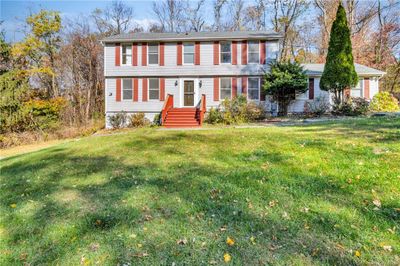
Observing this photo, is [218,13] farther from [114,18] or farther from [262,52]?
[262,52]

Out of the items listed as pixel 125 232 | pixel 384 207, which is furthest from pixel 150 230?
pixel 384 207

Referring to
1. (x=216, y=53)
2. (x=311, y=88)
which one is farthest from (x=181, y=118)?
(x=311, y=88)

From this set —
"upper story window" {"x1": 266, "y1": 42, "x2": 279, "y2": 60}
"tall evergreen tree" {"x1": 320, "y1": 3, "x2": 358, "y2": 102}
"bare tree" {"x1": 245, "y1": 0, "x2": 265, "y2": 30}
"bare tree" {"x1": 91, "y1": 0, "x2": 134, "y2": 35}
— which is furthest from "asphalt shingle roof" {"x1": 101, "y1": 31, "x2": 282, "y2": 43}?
"bare tree" {"x1": 245, "y1": 0, "x2": 265, "y2": 30}

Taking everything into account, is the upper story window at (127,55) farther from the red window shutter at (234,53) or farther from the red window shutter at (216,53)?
the red window shutter at (234,53)

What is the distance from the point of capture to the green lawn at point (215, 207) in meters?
3.01

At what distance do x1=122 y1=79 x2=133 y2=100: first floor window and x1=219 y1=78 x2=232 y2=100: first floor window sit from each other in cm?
583

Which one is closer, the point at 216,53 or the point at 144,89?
the point at 216,53

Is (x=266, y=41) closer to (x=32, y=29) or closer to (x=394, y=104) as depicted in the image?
(x=394, y=104)

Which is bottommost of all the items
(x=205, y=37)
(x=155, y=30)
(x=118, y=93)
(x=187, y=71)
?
(x=118, y=93)

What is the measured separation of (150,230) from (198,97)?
1552 centimetres

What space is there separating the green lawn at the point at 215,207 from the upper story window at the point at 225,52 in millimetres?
12452

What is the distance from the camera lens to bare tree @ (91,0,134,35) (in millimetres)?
30062

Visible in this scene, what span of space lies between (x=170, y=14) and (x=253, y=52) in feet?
60.8

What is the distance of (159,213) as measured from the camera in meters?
3.94
